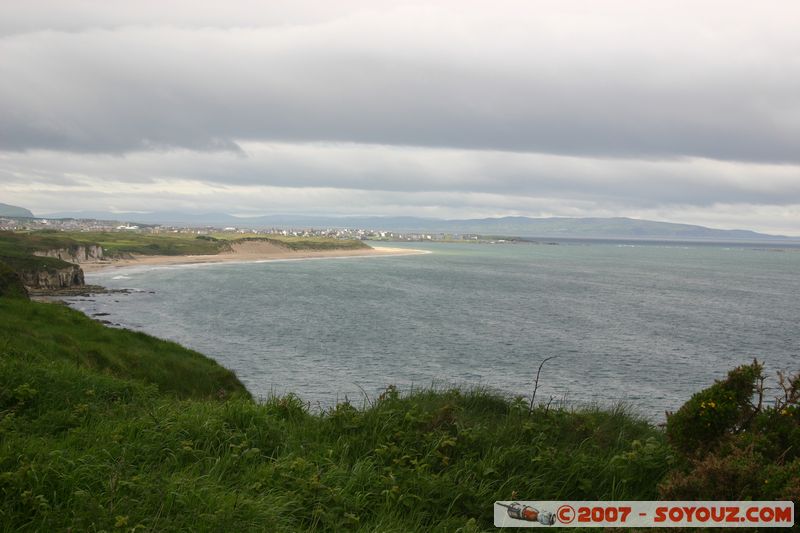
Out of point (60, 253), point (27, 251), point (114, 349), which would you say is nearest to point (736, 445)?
point (114, 349)

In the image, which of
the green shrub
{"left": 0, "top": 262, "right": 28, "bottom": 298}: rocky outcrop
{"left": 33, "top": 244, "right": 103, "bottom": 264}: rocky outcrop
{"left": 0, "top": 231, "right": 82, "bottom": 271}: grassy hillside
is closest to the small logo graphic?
the green shrub

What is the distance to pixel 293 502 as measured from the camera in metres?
7.18

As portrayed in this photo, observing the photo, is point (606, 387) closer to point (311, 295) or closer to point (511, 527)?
point (511, 527)

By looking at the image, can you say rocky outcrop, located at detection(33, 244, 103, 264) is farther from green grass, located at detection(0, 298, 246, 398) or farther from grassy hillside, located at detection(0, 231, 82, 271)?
green grass, located at detection(0, 298, 246, 398)

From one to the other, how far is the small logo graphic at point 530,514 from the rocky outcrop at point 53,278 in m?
90.9

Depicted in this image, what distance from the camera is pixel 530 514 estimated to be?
730 centimetres

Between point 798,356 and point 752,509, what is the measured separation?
191ft

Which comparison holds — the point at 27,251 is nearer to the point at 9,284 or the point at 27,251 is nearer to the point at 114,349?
the point at 9,284

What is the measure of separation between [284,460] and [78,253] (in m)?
146

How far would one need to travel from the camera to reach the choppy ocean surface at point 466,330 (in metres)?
42.6

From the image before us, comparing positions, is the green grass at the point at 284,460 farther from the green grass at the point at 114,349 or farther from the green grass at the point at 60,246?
the green grass at the point at 60,246

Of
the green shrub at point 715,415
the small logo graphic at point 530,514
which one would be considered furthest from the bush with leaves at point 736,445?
the small logo graphic at point 530,514

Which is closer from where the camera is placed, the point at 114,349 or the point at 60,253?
the point at 114,349

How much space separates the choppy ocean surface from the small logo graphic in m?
5.90
